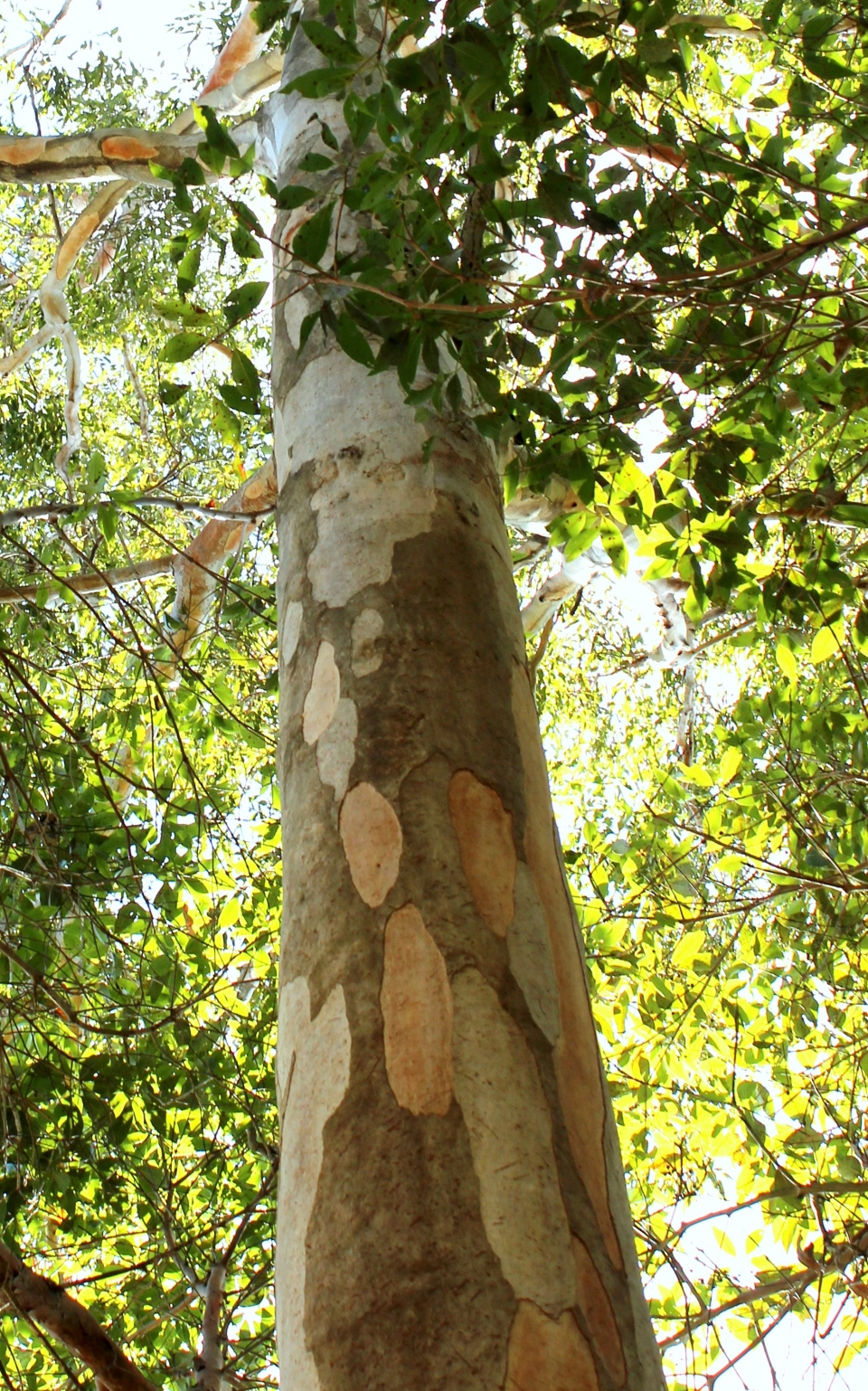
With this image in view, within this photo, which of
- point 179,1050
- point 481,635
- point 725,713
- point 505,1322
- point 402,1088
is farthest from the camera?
point 725,713

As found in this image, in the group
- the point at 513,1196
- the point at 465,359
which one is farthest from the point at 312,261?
the point at 513,1196

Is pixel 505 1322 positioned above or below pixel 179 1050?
below

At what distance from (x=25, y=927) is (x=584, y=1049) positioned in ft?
6.73

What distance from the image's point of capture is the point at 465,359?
5.05 ft

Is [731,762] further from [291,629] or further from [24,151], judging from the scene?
[24,151]

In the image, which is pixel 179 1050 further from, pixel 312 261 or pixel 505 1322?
pixel 505 1322

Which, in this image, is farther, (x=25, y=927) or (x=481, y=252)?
(x=25, y=927)

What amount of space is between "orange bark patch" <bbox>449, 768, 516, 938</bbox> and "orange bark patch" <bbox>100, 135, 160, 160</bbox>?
4.01 m

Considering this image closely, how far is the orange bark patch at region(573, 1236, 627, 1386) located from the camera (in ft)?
2.48

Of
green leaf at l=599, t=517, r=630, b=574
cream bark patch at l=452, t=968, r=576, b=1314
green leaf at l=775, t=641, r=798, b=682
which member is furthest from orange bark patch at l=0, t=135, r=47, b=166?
cream bark patch at l=452, t=968, r=576, b=1314

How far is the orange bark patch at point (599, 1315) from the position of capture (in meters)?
0.76

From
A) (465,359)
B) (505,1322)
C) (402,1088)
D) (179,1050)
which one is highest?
(465,359)

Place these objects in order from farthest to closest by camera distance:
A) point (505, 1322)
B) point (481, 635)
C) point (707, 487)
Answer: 1. point (707, 487)
2. point (481, 635)
3. point (505, 1322)

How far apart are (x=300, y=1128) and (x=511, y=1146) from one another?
184 millimetres
